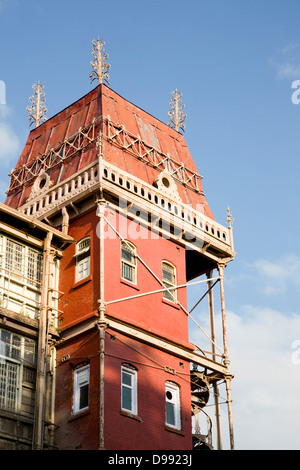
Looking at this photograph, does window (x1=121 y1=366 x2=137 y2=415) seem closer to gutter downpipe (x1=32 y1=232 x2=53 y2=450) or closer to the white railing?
gutter downpipe (x1=32 y1=232 x2=53 y2=450)

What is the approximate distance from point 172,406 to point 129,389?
8.07 ft

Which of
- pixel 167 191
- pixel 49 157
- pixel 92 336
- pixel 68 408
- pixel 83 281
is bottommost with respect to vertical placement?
pixel 68 408

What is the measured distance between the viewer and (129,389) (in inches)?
1278

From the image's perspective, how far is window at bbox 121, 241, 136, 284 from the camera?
115ft

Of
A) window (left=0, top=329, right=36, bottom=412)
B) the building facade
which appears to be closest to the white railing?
the building facade

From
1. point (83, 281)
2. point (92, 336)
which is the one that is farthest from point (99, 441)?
point (83, 281)

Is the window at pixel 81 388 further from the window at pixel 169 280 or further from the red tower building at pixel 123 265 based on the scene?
the window at pixel 169 280

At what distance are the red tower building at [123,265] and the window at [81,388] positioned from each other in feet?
0.17

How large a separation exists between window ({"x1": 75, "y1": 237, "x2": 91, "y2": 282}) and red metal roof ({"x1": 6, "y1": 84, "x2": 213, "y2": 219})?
4081mm

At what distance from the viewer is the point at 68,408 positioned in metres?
32.0

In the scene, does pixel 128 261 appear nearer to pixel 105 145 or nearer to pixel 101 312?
pixel 101 312

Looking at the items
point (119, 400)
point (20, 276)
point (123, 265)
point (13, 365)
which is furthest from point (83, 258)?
point (119, 400)
